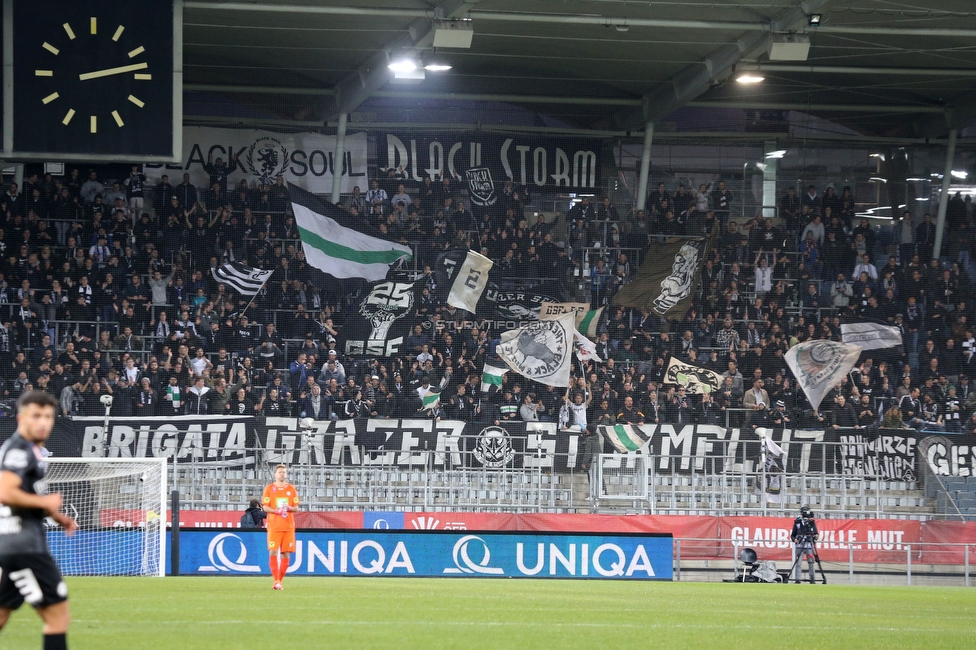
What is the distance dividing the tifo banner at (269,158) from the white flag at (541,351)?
18.9 feet

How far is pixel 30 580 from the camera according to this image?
6.24 meters

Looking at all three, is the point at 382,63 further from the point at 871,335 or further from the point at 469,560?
the point at 871,335

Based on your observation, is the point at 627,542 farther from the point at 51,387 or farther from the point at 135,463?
the point at 51,387

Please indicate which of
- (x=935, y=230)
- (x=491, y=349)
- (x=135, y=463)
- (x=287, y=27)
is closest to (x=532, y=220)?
(x=491, y=349)

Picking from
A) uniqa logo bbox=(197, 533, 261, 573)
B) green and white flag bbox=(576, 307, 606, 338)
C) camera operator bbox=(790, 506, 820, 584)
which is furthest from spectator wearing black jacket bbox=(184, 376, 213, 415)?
camera operator bbox=(790, 506, 820, 584)

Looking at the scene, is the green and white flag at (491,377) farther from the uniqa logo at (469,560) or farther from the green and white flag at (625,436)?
the uniqa logo at (469,560)

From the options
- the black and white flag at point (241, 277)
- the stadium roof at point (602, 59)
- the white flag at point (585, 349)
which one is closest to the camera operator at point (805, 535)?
the white flag at point (585, 349)

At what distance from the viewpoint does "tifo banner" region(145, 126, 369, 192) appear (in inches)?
1205

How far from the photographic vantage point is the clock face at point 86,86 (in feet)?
61.4

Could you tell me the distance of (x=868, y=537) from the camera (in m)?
24.7

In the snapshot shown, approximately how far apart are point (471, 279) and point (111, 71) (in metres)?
13.0

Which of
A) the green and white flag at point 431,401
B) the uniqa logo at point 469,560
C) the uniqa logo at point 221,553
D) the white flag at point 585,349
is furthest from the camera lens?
the white flag at point 585,349

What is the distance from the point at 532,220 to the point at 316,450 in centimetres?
949

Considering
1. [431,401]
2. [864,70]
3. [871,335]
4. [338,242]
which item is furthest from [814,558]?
[338,242]
